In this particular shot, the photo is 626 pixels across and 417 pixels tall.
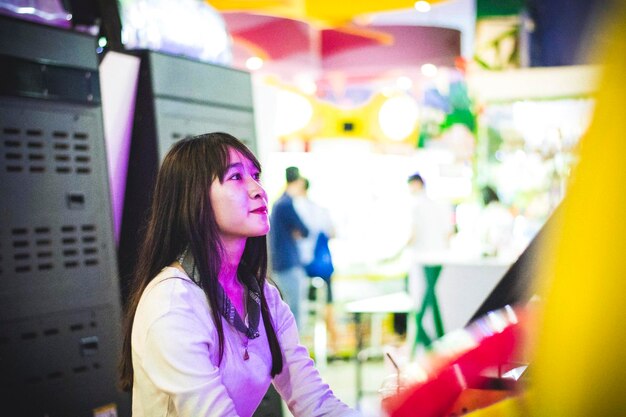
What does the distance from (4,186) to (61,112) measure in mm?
304

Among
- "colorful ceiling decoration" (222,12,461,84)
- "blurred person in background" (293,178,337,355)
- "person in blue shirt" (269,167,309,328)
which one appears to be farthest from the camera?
"colorful ceiling decoration" (222,12,461,84)

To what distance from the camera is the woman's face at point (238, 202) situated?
58.7 inches

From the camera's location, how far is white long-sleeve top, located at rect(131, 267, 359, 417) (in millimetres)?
1277

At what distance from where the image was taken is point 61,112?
1.99 metres

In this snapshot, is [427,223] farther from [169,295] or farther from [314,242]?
[169,295]

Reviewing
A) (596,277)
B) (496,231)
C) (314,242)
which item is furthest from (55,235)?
(496,231)

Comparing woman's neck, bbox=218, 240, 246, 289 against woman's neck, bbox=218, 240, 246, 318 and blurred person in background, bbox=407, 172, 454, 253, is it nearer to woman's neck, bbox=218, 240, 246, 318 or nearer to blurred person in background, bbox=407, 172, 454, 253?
woman's neck, bbox=218, 240, 246, 318

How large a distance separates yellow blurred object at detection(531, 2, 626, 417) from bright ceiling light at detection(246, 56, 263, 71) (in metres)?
6.78

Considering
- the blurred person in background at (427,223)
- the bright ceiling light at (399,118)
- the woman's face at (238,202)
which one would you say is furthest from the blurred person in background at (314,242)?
the woman's face at (238,202)

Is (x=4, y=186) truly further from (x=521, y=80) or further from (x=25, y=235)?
(x=521, y=80)

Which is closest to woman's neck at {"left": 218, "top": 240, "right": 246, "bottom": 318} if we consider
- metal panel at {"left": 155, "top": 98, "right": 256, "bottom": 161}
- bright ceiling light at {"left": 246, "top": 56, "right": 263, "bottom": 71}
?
metal panel at {"left": 155, "top": 98, "right": 256, "bottom": 161}

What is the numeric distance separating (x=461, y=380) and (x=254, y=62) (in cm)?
670

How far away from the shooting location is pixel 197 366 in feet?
4.24

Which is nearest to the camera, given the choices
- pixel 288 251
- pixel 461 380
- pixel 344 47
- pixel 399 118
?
pixel 461 380
